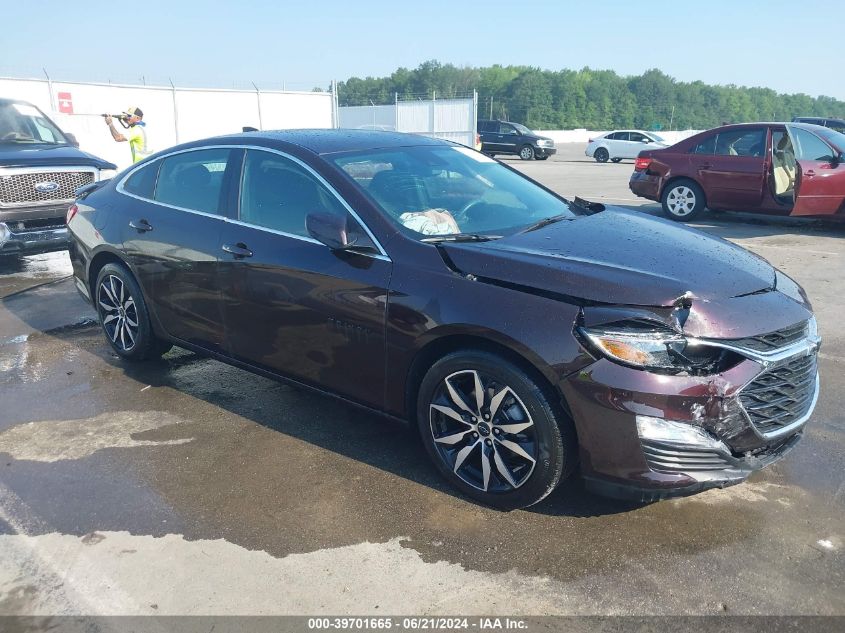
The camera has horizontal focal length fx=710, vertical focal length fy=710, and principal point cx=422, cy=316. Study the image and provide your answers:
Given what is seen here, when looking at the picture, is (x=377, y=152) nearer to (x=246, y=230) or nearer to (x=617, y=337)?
(x=246, y=230)

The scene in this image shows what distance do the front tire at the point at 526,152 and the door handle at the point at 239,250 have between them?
93.3 feet

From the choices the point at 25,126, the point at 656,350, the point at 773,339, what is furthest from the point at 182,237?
the point at 25,126

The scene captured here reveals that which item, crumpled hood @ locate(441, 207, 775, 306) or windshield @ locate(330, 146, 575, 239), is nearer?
crumpled hood @ locate(441, 207, 775, 306)

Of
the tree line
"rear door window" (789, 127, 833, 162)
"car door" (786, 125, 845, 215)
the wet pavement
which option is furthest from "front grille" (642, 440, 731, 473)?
the tree line

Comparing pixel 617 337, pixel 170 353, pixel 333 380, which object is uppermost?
pixel 617 337

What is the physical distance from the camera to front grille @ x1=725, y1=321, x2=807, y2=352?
114 inches

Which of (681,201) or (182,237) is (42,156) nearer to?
(182,237)

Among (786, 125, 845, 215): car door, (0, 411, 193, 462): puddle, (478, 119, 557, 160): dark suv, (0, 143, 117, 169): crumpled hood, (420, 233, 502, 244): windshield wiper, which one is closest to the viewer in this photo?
(420, 233, 502, 244): windshield wiper

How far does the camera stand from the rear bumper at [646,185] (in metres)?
11.5

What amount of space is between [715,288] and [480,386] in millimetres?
1092

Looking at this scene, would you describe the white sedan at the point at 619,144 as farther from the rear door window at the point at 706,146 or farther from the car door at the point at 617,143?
the rear door window at the point at 706,146

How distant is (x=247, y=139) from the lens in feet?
14.2

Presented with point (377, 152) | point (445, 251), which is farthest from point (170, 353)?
point (445, 251)

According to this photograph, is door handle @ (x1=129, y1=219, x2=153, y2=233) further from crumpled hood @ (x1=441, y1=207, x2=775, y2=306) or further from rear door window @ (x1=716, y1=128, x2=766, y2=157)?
rear door window @ (x1=716, y1=128, x2=766, y2=157)
